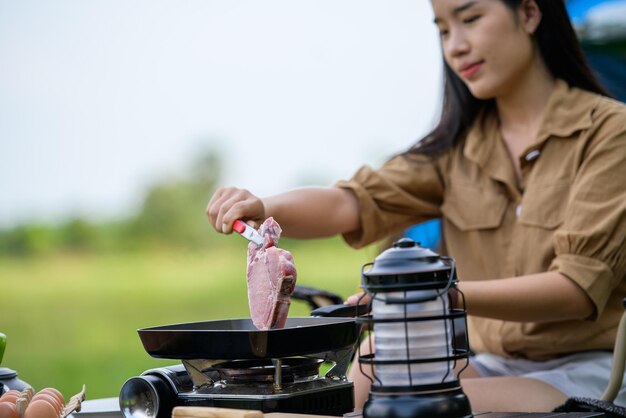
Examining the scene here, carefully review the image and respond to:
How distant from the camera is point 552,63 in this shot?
8.85 ft

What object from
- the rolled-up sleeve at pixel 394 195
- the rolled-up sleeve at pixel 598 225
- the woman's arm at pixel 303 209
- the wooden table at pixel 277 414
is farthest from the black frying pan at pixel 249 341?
the rolled-up sleeve at pixel 394 195

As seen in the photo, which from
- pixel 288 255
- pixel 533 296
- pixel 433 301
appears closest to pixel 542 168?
pixel 533 296

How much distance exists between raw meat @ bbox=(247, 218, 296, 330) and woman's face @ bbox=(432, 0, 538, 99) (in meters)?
1.02

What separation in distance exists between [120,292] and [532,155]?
8.56 m

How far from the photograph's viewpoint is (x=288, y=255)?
176cm

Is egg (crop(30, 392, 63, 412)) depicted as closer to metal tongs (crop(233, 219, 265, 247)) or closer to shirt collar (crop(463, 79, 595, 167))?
metal tongs (crop(233, 219, 265, 247))

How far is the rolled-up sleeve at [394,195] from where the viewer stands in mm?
2760

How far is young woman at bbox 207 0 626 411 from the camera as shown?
226cm

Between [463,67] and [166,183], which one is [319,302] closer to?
[463,67]

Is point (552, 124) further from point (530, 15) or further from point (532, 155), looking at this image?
point (530, 15)

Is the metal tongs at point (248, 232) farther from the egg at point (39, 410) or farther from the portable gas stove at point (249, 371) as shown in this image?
the egg at point (39, 410)

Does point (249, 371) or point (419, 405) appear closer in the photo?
point (419, 405)

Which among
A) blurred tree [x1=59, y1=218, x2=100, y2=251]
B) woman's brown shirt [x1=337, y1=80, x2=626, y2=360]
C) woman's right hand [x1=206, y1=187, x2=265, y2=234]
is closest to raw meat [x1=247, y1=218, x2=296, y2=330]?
woman's right hand [x1=206, y1=187, x2=265, y2=234]

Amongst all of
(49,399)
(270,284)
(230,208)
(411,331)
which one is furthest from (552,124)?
(49,399)
